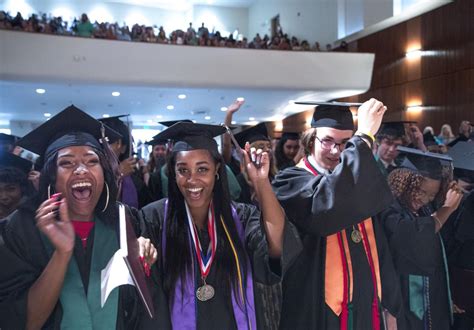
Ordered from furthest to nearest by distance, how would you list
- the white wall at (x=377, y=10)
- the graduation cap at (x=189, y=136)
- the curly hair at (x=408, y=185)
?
1. the white wall at (x=377, y=10)
2. the curly hair at (x=408, y=185)
3. the graduation cap at (x=189, y=136)

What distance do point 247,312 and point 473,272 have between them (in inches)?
71.3

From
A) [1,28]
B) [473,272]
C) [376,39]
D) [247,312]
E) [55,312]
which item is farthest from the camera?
[376,39]

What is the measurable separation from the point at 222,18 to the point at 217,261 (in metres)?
23.3

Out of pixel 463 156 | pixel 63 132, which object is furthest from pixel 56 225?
pixel 463 156

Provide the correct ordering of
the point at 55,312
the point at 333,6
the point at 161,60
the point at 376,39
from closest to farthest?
1. the point at 55,312
2. the point at 161,60
3. the point at 376,39
4. the point at 333,6

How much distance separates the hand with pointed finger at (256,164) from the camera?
1.82m

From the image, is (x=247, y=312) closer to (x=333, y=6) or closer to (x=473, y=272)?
(x=473, y=272)

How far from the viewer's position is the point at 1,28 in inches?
393

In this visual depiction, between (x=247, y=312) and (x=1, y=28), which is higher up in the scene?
(x=1, y=28)

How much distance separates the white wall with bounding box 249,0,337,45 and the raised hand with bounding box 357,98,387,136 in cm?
1507

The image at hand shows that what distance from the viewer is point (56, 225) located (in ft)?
4.75

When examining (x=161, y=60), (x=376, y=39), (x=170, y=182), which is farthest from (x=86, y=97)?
(x=170, y=182)

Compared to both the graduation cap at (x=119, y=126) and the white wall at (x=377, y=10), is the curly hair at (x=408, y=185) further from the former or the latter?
the white wall at (x=377, y=10)

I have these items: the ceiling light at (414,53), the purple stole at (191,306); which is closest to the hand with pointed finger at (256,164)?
the purple stole at (191,306)
